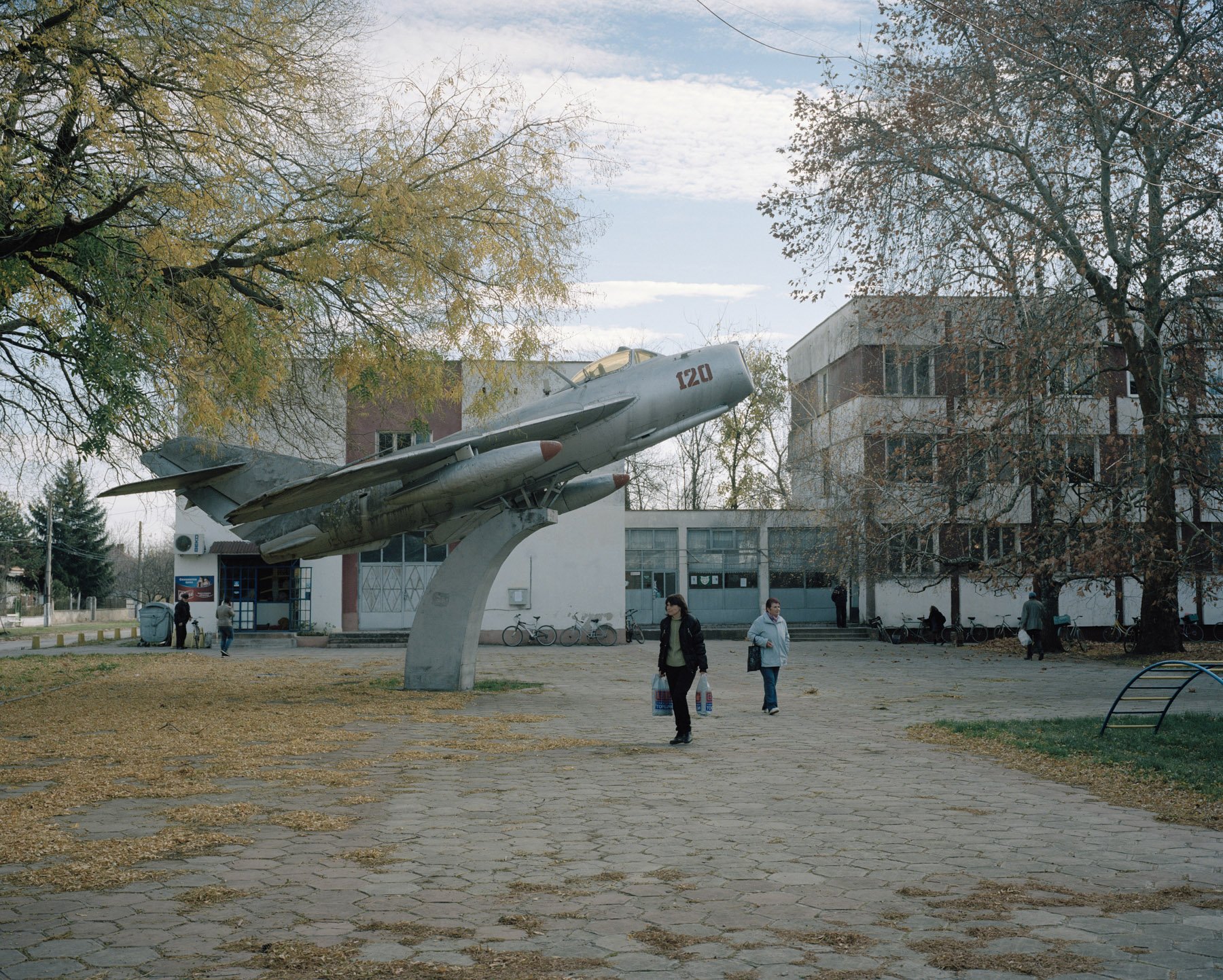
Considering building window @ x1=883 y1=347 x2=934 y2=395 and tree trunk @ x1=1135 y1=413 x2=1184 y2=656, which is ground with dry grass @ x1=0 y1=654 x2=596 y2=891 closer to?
tree trunk @ x1=1135 y1=413 x2=1184 y2=656

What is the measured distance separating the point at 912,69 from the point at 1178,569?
1305 centimetres

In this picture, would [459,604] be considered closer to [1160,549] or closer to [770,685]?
[770,685]

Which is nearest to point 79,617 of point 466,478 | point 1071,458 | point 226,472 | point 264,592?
point 264,592

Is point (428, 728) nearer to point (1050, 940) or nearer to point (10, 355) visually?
point (10, 355)

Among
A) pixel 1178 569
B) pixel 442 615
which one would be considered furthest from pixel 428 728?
pixel 1178 569

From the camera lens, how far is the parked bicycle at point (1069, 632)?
3331 cm

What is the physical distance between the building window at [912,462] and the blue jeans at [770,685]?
13.5 metres

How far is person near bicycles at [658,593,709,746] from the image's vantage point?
12.0 m

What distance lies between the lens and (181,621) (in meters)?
32.7

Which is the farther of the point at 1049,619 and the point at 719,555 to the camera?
the point at 719,555

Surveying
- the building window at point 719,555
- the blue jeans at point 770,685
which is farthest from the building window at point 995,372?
the building window at point 719,555

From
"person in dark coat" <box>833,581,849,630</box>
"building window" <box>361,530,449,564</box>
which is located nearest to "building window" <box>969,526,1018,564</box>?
"person in dark coat" <box>833,581,849,630</box>

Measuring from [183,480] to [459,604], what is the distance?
4788 mm

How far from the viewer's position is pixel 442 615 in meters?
17.8
